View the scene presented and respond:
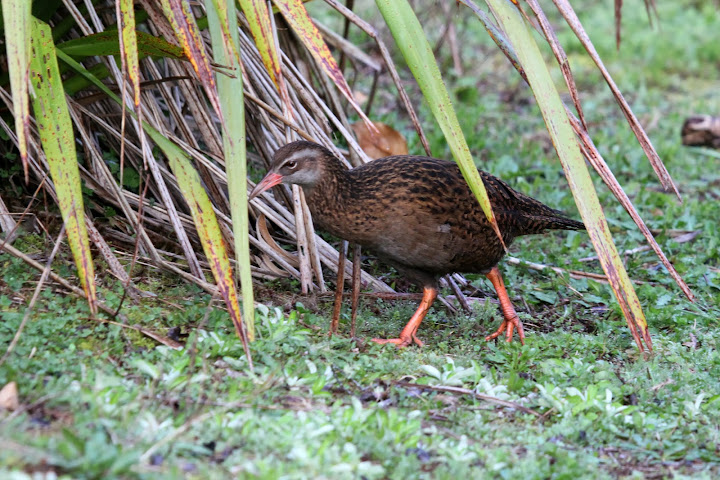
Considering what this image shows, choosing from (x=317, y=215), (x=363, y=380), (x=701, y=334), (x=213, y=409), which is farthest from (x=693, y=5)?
(x=213, y=409)

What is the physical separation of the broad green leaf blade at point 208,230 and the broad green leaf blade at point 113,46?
29 cm

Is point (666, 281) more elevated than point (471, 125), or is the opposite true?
point (471, 125)

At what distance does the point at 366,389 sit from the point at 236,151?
1.01 m

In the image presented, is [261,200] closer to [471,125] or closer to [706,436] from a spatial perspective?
[706,436]

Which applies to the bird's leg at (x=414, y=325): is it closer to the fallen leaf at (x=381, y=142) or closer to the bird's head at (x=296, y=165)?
the bird's head at (x=296, y=165)

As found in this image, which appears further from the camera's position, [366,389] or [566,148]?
[366,389]

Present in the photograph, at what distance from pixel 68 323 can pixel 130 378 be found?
40 centimetres

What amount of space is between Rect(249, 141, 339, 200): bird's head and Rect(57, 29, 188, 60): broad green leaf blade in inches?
26.3

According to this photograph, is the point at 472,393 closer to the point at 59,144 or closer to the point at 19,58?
the point at 59,144

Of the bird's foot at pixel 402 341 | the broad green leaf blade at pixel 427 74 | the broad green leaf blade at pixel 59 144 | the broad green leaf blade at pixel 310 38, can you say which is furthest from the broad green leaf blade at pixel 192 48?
the bird's foot at pixel 402 341

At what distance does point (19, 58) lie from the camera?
91.4 inches

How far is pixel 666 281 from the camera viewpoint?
4.50 m

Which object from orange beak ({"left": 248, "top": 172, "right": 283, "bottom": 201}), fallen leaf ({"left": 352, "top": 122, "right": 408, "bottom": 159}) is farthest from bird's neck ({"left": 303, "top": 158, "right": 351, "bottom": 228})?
fallen leaf ({"left": 352, "top": 122, "right": 408, "bottom": 159})

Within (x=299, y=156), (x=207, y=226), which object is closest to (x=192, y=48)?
(x=207, y=226)
